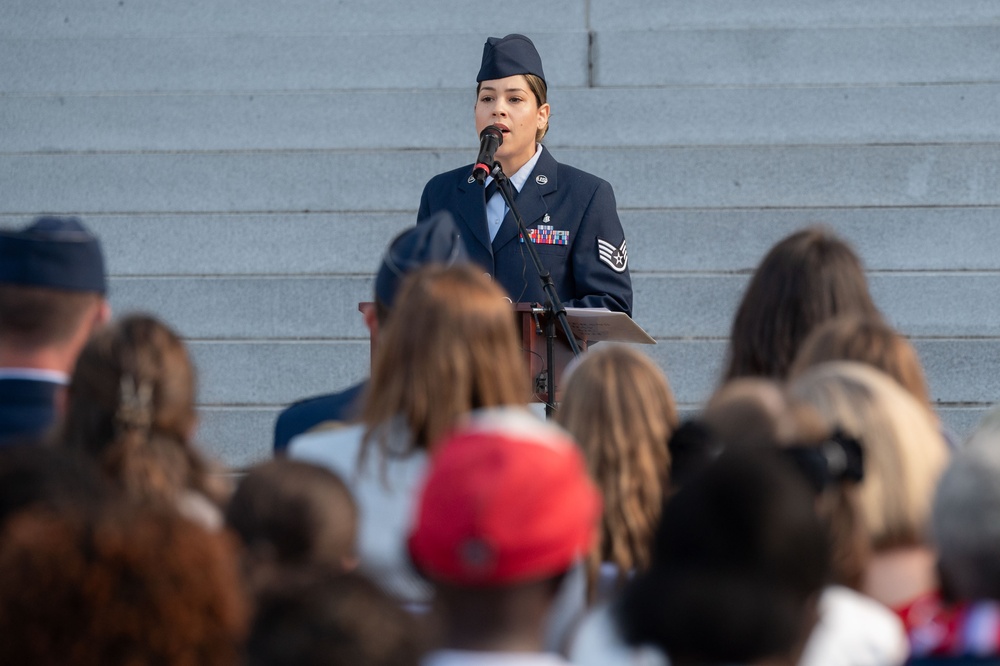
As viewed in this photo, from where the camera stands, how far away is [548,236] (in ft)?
14.9

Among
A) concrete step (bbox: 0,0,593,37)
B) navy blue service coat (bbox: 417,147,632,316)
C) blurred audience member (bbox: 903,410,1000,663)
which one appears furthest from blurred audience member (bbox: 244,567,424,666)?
concrete step (bbox: 0,0,593,37)

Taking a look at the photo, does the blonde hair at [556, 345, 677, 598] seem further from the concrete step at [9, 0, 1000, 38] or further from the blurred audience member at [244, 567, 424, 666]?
the concrete step at [9, 0, 1000, 38]

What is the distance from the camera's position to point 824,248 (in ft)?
9.43

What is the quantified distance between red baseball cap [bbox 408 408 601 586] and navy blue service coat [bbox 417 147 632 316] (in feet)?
9.33

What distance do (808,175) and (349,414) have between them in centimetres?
388

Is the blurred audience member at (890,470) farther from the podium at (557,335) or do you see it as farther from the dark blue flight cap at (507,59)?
the dark blue flight cap at (507,59)

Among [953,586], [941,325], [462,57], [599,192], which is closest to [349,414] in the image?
[953,586]

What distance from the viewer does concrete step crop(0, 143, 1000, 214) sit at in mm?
5957

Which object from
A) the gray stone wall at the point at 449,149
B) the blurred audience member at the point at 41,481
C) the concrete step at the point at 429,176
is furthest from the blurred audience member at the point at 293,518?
the concrete step at the point at 429,176

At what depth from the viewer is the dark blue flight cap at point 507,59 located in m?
4.61

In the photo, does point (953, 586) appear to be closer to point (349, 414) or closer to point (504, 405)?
point (504, 405)

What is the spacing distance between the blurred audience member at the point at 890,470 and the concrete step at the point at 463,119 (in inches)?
162

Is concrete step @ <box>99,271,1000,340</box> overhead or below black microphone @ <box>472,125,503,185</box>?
below

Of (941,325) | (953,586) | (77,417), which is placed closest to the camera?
(953,586)
